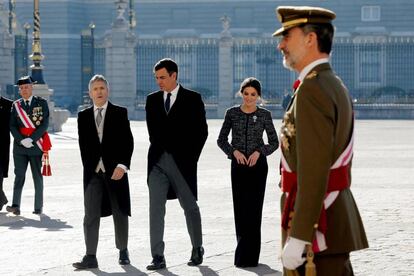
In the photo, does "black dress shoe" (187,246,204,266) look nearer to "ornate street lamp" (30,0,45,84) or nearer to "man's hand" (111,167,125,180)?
"man's hand" (111,167,125,180)

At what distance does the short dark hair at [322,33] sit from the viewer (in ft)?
18.9

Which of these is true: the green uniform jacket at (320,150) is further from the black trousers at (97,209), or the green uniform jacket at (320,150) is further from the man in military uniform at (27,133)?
the man in military uniform at (27,133)

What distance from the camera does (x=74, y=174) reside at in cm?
2094

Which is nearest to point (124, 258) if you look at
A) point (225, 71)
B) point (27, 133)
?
point (27, 133)

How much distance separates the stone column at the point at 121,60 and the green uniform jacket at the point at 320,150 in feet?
158

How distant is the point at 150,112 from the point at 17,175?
4.54 meters

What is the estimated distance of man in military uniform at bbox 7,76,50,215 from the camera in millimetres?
14922

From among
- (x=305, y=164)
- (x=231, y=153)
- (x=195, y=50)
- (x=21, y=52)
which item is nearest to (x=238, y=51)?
(x=195, y=50)

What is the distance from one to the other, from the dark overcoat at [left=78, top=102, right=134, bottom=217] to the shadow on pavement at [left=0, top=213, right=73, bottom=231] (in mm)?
2697

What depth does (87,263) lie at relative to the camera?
410 inches

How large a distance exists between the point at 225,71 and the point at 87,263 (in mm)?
47375

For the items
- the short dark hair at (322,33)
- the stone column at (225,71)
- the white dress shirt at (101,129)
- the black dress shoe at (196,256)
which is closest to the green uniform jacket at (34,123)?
the white dress shirt at (101,129)

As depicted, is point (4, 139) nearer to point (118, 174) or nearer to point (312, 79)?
point (118, 174)

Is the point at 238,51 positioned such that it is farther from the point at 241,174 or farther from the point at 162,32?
the point at 241,174
